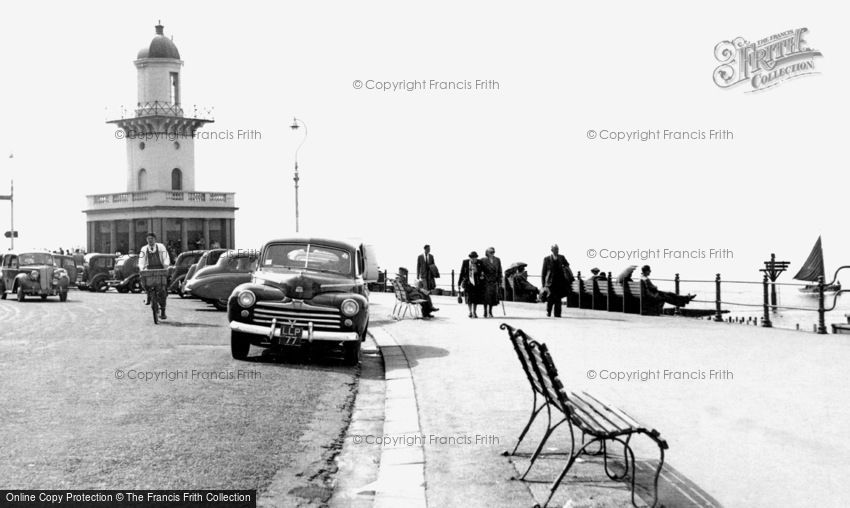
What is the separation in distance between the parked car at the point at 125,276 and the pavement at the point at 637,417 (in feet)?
104

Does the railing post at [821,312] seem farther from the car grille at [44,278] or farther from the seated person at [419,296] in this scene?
the car grille at [44,278]

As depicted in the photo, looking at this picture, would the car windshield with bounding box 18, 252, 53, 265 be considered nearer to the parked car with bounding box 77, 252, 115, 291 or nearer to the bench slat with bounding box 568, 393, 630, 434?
the parked car with bounding box 77, 252, 115, 291

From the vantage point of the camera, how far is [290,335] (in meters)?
13.9

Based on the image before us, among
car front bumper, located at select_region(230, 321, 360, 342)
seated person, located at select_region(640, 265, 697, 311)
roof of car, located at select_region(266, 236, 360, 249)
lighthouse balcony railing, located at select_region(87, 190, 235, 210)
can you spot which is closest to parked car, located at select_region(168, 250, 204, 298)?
seated person, located at select_region(640, 265, 697, 311)

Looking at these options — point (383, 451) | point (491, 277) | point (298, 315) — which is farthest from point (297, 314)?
point (491, 277)

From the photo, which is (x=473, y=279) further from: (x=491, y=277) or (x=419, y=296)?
(x=419, y=296)

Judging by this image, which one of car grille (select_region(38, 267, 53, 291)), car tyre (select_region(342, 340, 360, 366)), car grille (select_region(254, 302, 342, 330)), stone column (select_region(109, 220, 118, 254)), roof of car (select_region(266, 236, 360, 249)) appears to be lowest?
car tyre (select_region(342, 340, 360, 366))

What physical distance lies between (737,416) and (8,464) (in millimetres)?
5831

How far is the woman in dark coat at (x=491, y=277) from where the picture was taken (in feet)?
76.9

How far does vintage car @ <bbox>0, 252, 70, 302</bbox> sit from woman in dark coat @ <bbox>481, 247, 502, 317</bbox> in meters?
17.4

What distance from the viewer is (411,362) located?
1377 cm

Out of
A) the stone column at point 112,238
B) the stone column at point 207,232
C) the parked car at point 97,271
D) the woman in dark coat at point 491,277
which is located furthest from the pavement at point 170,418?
the stone column at point 112,238

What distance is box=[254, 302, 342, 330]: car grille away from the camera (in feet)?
46.2

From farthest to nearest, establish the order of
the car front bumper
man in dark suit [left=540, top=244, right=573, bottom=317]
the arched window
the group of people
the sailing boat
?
the sailing boat, the arched window, man in dark suit [left=540, top=244, right=573, bottom=317], the group of people, the car front bumper
